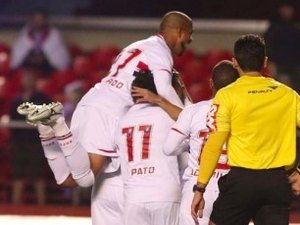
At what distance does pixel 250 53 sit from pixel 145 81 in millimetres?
1450

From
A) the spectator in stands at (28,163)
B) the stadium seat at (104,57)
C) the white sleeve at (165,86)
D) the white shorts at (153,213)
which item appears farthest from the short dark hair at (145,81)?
the stadium seat at (104,57)

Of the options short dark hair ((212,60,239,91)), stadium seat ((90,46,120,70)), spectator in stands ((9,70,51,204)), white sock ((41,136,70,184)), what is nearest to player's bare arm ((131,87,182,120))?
short dark hair ((212,60,239,91))

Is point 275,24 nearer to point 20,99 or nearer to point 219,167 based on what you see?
point 20,99

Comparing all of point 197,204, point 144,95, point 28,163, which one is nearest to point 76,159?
point 144,95

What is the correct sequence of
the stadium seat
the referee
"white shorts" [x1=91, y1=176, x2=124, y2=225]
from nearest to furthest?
the referee, "white shorts" [x1=91, y1=176, x2=124, y2=225], the stadium seat

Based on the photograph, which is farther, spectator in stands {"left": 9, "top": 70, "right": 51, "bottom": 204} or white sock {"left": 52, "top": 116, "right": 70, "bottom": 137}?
spectator in stands {"left": 9, "top": 70, "right": 51, "bottom": 204}

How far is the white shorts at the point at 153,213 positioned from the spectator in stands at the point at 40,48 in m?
7.71

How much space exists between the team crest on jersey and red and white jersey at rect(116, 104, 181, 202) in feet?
4.01

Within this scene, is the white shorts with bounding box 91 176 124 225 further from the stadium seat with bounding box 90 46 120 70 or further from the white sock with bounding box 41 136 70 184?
the stadium seat with bounding box 90 46 120 70

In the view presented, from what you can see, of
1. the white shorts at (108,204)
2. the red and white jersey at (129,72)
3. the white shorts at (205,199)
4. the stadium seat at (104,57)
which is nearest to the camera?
the white shorts at (205,199)

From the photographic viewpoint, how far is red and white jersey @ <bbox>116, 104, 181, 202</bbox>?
30.7 feet

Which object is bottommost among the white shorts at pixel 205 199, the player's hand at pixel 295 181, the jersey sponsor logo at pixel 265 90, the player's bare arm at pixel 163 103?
the white shorts at pixel 205 199

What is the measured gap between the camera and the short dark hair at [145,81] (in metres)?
9.52

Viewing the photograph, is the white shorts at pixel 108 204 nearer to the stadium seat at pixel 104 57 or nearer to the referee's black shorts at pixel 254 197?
the referee's black shorts at pixel 254 197
